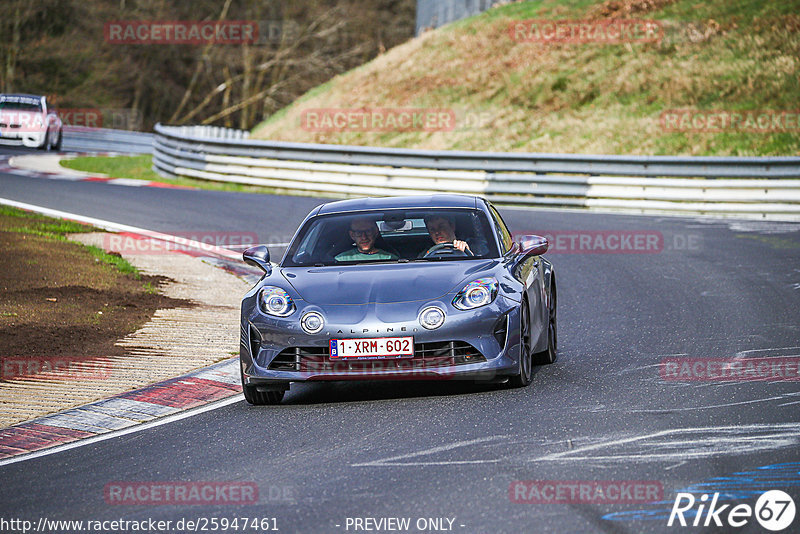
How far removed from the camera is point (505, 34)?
126 feet

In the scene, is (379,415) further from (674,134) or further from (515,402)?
(674,134)

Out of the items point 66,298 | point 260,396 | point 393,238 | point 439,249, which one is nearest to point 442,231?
point 439,249

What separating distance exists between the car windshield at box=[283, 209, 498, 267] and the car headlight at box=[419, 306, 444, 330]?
971 mm

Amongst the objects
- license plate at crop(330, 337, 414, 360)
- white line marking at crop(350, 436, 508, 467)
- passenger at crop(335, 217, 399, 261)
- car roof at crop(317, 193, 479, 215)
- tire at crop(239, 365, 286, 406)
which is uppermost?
car roof at crop(317, 193, 479, 215)

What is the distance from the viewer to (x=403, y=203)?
9.41 m

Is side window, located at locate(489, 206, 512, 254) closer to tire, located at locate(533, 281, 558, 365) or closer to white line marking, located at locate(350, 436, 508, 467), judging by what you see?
tire, located at locate(533, 281, 558, 365)

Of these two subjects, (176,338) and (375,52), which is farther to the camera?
(375,52)

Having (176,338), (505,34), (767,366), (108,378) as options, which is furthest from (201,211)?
(505,34)

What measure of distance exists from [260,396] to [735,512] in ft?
12.8

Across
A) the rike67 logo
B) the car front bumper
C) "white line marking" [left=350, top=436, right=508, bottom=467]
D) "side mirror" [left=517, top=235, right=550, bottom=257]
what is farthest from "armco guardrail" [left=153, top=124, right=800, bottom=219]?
the rike67 logo

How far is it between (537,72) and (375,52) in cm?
2886

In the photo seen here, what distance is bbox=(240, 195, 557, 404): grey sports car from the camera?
7.77 m

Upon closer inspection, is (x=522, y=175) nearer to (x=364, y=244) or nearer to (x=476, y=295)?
(x=364, y=244)

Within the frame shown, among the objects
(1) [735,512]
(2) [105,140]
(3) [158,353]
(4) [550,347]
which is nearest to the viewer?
(1) [735,512]
